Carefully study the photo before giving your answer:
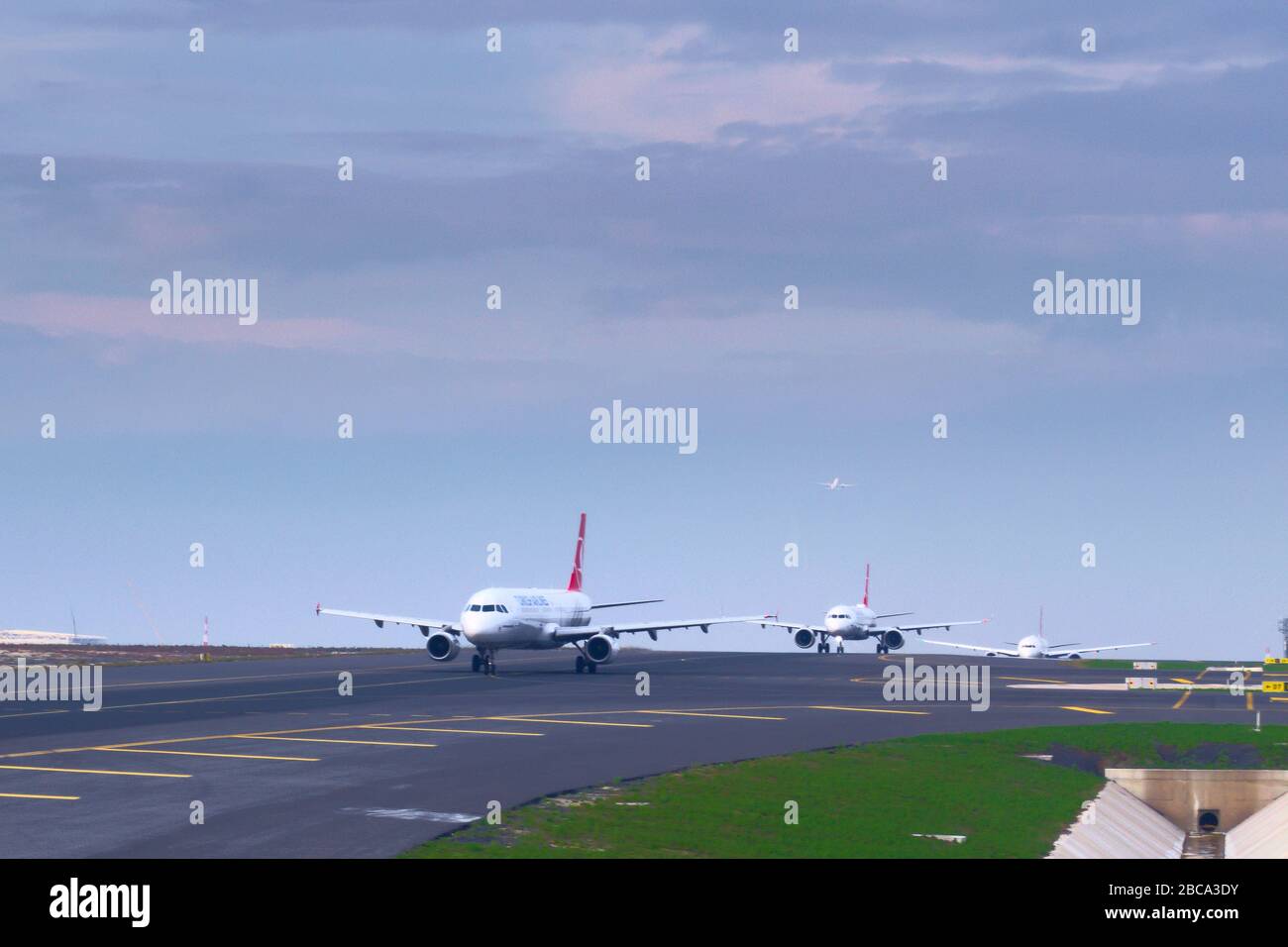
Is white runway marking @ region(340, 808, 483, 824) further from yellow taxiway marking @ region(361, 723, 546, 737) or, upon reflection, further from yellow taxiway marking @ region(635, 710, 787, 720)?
yellow taxiway marking @ region(635, 710, 787, 720)

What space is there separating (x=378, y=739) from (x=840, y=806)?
1350 cm

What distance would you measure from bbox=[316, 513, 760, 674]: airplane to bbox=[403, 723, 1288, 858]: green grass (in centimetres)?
3078

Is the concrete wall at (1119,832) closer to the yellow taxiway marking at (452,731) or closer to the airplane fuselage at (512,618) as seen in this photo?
the yellow taxiway marking at (452,731)

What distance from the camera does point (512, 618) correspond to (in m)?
66.8

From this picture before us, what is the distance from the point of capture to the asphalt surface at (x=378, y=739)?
22250 mm

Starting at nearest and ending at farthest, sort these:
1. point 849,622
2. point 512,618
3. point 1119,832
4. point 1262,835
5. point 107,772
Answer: point 107,772 → point 1119,832 → point 1262,835 → point 512,618 → point 849,622

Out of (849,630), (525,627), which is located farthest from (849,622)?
(525,627)

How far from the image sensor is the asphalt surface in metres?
22.2

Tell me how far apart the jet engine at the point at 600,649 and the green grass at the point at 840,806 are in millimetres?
33735

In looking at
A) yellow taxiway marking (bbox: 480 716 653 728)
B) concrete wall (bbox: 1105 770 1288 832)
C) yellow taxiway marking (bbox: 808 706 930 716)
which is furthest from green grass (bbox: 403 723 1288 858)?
yellow taxiway marking (bbox: 480 716 653 728)

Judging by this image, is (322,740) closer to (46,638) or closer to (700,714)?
(700,714)

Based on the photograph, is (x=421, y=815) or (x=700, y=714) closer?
(x=421, y=815)

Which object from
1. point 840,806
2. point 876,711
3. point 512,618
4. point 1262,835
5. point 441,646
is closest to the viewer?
point 840,806
